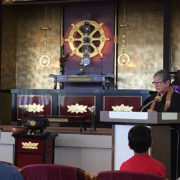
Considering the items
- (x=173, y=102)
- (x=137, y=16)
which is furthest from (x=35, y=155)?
(x=137, y=16)

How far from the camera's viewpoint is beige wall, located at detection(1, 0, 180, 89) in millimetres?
9922

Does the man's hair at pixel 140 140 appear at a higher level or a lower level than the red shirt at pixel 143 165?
higher

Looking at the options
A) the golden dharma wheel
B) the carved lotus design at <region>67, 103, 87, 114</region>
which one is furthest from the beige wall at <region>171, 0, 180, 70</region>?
the carved lotus design at <region>67, 103, 87, 114</region>

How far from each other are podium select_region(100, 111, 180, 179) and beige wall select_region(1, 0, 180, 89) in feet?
21.5

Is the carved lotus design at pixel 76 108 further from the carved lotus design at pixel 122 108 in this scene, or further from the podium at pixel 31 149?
the podium at pixel 31 149

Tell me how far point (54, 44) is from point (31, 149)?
19.7 feet

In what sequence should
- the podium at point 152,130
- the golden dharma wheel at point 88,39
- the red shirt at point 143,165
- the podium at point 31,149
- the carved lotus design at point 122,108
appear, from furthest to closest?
1. the golden dharma wheel at point 88,39
2. the carved lotus design at point 122,108
3. the podium at point 31,149
4. the podium at point 152,130
5. the red shirt at point 143,165

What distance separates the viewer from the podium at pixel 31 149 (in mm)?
4863

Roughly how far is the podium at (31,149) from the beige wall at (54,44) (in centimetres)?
532

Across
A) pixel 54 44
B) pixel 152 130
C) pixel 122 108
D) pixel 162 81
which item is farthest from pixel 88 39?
pixel 152 130

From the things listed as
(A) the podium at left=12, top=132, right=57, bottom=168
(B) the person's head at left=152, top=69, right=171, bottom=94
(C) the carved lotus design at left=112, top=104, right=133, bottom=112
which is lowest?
(A) the podium at left=12, top=132, right=57, bottom=168

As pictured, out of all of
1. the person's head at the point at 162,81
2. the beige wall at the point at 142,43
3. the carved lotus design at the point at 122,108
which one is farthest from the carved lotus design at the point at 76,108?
the person's head at the point at 162,81

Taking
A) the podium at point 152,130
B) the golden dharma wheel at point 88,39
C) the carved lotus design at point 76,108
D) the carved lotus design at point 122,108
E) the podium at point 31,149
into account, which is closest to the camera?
the podium at point 152,130

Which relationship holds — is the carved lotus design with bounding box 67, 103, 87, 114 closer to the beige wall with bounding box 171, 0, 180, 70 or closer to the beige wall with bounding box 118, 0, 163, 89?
the beige wall with bounding box 118, 0, 163, 89
